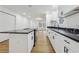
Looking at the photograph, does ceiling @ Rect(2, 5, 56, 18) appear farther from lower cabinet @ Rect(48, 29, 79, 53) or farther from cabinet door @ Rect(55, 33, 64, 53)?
lower cabinet @ Rect(48, 29, 79, 53)

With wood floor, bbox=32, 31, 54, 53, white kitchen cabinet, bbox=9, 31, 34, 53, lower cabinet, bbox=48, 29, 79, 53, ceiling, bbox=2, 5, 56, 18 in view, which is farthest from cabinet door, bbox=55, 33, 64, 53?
ceiling, bbox=2, 5, 56, 18

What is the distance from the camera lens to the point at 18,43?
307cm

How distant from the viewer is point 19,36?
9.95ft

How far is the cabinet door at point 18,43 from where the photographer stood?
3.03 metres

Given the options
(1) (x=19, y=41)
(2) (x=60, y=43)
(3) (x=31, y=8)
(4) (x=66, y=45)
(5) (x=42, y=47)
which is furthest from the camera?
(3) (x=31, y=8)

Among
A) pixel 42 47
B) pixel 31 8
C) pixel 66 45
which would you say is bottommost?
pixel 42 47

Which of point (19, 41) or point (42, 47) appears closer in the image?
point (19, 41)

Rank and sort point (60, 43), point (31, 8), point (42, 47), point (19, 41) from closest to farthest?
1. point (60, 43)
2. point (19, 41)
3. point (42, 47)
4. point (31, 8)

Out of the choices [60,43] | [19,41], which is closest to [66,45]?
[60,43]

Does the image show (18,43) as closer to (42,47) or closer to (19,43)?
(19,43)

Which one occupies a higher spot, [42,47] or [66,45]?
[66,45]

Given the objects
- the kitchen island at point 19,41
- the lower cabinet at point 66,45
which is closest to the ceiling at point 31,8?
the kitchen island at point 19,41
